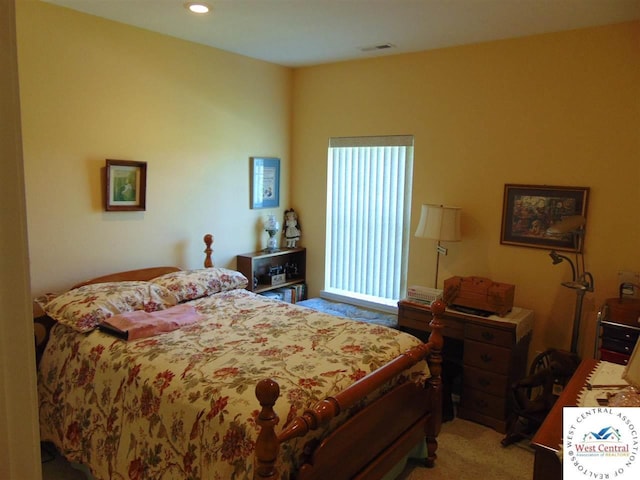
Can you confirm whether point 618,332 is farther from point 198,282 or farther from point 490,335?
point 198,282

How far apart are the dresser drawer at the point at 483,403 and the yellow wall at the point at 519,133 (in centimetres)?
57

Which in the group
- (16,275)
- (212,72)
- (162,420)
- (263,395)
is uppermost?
(212,72)

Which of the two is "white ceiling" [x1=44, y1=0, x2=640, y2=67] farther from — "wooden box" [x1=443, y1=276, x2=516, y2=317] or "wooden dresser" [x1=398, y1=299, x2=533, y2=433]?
"wooden dresser" [x1=398, y1=299, x2=533, y2=433]

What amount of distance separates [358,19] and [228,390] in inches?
92.5

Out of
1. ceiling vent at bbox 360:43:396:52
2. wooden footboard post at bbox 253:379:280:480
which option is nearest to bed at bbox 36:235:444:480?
wooden footboard post at bbox 253:379:280:480

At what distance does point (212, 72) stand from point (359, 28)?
1291 mm

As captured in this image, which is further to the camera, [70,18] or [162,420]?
[70,18]

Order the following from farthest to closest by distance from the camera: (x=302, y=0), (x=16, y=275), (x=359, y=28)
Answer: (x=359, y=28)
(x=302, y=0)
(x=16, y=275)

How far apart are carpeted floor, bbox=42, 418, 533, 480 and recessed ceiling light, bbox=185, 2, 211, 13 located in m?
2.76

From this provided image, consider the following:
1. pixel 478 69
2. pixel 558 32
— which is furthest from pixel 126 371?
pixel 558 32

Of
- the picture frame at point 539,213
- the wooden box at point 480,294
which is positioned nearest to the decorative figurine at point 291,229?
the wooden box at point 480,294

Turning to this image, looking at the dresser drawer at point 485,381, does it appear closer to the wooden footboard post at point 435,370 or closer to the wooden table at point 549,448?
the wooden footboard post at point 435,370

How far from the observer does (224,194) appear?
395cm

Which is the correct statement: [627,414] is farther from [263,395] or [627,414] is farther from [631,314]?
[631,314]
